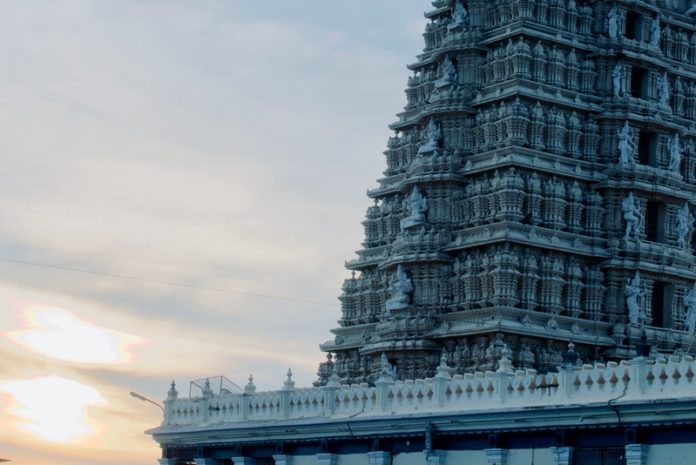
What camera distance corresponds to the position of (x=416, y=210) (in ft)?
252

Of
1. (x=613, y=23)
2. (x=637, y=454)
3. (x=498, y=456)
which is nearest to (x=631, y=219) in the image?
(x=613, y=23)

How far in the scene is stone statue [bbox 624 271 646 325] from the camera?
7356cm

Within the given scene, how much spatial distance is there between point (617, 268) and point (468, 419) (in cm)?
2139

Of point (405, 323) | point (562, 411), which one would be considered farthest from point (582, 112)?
point (562, 411)

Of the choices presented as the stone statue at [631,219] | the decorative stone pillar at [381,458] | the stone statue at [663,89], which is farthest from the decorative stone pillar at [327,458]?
the stone statue at [663,89]

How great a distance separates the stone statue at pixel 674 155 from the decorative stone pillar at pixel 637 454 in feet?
100

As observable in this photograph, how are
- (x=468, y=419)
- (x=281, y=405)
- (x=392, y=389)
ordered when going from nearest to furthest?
(x=468, y=419)
(x=392, y=389)
(x=281, y=405)

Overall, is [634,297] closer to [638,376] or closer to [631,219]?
[631,219]

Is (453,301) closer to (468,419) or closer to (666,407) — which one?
(468,419)

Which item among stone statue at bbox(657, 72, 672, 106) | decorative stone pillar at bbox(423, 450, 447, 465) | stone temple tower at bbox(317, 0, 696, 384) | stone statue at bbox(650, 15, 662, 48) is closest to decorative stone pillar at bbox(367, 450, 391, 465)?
decorative stone pillar at bbox(423, 450, 447, 465)

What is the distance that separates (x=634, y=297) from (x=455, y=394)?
65.8 feet

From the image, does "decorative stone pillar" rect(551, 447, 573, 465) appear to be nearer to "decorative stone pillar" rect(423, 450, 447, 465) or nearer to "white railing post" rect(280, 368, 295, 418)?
"decorative stone pillar" rect(423, 450, 447, 465)

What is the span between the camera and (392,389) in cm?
5931

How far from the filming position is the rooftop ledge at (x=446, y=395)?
48.5 metres
